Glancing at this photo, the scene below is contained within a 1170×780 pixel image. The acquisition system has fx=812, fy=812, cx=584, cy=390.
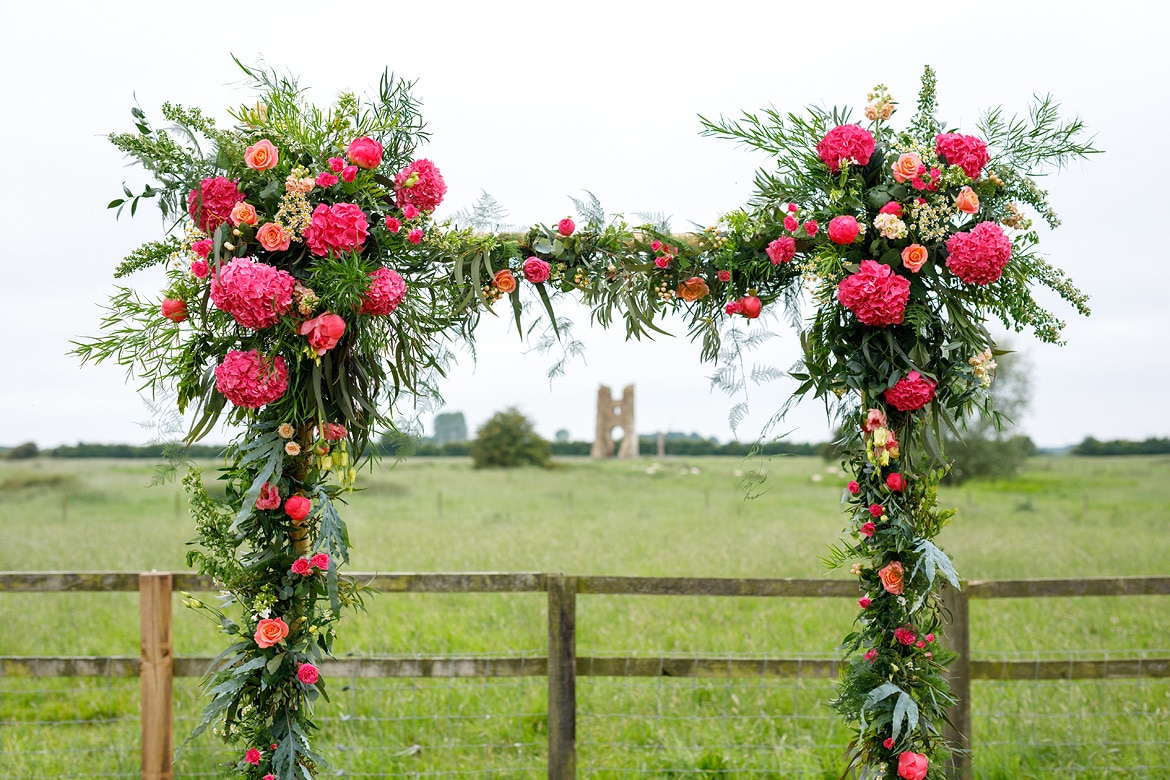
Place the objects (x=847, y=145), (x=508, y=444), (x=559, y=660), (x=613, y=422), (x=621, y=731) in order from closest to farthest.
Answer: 1. (x=847, y=145)
2. (x=559, y=660)
3. (x=621, y=731)
4. (x=508, y=444)
5. (x=613, y=422)

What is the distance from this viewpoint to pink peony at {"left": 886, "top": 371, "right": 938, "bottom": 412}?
290 centimetres

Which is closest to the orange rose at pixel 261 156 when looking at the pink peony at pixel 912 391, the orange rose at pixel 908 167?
the orange rose at pixel 908 167

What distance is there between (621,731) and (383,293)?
10.6ft

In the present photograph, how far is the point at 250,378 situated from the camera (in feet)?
9.20

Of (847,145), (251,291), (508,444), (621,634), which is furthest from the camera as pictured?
(508,444)

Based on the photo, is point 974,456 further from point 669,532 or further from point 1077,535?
point 669,532

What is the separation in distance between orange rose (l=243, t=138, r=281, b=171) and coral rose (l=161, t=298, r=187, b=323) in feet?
1.83

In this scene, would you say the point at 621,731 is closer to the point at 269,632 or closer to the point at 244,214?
the point at 269,632

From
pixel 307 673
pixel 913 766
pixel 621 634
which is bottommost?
pixel 621 634

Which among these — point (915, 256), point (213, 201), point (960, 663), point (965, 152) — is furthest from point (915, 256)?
point (213, 201)

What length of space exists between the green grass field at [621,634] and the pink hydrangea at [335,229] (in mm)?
1011

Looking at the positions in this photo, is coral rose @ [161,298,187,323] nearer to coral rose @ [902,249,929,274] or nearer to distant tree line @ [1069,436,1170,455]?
coral rose @ [902,249,929,274]

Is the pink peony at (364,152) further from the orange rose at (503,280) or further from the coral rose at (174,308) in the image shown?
the coral rose at (174,308)

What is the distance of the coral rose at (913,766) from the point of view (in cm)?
288
